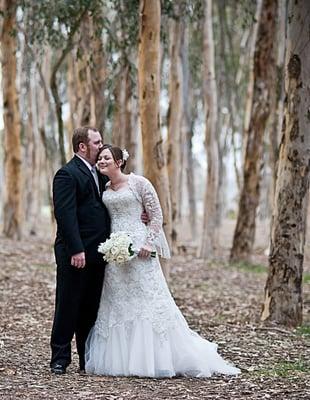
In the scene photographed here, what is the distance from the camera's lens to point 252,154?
14.7 meters

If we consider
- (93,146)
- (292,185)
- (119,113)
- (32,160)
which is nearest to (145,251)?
(93,146)

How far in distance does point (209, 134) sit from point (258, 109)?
1.83 m

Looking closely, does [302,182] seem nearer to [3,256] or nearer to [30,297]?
[30,297]

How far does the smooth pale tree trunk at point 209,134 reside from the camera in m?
15.9

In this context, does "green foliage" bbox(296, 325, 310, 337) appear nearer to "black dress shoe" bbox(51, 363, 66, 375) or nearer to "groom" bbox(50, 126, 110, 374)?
"groom" bbox(50, 126, 110, 374)

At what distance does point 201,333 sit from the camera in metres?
8.40

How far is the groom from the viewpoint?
237 inches

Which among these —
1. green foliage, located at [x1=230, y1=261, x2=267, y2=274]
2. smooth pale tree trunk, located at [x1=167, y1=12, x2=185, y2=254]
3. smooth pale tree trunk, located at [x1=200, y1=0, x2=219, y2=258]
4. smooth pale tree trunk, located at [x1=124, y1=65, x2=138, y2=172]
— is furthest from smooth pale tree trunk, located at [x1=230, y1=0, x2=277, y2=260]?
smooth pale tree trunk, located at [x1=124, y1=65, x2=138, y2=172]

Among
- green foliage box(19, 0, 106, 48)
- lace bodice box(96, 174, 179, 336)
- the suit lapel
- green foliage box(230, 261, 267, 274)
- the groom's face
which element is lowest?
green foliage box(230, 261, 267, 274)

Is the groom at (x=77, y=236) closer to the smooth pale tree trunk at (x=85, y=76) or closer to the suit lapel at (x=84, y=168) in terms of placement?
the suit lapel at (x=84, y=168)

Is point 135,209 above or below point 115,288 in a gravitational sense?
above

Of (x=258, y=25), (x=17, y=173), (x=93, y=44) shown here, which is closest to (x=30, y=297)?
(x=93, y=44)

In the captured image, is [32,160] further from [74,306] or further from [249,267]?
[74,306]

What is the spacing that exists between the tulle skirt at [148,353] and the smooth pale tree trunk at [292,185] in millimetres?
2442
